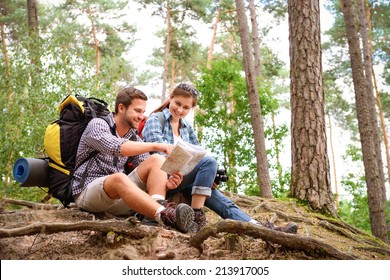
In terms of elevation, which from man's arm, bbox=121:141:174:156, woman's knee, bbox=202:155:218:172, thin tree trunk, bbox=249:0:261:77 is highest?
thin tree trunk, bbox=249:0:261:77

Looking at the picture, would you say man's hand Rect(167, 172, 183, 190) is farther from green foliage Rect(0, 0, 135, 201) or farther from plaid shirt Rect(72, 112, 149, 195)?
green foliage Rect(0, 0, 135, 201)

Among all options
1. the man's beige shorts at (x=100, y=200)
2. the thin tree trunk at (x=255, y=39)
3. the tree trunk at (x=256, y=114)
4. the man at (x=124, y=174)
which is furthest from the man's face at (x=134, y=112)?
the thin tree trunk at (x=255, y=39)

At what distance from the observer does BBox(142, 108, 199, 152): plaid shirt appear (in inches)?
151

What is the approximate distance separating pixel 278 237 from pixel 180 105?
1.53 meters

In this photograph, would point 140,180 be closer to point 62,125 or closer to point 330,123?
point 62,125

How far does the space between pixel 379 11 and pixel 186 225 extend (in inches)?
650

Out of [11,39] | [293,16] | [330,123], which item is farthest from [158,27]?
[293,16]

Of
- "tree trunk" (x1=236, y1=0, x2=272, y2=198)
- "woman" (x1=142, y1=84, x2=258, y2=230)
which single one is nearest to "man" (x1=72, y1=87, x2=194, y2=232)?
"woman" (x1=142, y1=84, x2=258, y2=230)

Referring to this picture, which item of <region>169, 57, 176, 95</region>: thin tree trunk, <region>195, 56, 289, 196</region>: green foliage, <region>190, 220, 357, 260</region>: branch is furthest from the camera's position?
<region>169, 57, 176, 95</region>: thin tree trunk

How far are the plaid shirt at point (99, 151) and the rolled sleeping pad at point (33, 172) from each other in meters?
0.29

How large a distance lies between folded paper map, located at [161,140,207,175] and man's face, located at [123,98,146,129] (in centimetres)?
52

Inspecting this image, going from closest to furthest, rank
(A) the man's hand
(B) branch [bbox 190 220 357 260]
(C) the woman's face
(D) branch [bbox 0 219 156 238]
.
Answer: (B) branch [bbox 190 220 357 260] < (D) branch [bbox 0 219 156 238] < (A) the man's hand < (C) the woman's face

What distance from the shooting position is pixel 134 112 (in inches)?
139

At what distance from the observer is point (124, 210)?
3.73 meters
